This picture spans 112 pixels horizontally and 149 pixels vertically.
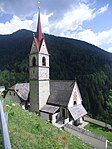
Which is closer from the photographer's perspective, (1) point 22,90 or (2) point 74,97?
(2) point 74,97

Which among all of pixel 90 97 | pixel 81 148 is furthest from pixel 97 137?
pixel 90 97

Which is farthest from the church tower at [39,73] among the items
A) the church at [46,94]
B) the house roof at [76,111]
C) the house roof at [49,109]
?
the house roof at [76,111]

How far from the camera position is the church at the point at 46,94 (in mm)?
28438

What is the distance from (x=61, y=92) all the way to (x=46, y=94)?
7.83 ft

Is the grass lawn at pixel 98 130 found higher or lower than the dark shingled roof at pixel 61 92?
lower

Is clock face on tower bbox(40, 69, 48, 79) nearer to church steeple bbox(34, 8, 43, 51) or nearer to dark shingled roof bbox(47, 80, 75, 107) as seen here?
dark shingled roof bbox(47, 80, 75, 107)

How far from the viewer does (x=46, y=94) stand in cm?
3056

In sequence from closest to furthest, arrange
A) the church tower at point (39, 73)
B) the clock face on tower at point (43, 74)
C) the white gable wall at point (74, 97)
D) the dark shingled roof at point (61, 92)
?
the dark shingled roof at point (61, 92) → the white gable wall at point (74, 97) → the church tower at point (39, 73) → the clock face on tower at point (43, 74)

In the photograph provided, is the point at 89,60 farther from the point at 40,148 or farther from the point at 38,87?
the point at 40,148

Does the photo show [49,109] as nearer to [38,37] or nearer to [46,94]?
[46,94]

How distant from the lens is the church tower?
29.4 m

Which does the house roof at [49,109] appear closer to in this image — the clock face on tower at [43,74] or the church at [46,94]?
the church at [46,94]

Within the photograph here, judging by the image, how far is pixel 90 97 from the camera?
221ft

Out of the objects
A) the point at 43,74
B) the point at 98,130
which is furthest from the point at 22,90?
the point at 98,130
